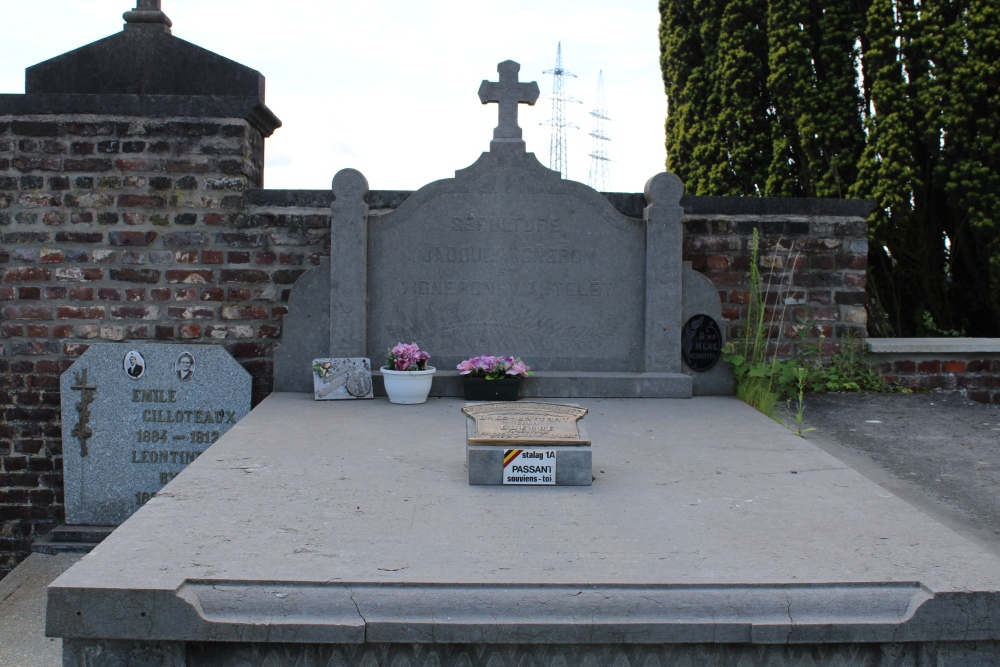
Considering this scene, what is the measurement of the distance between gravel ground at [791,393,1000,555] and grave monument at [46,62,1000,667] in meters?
0.35

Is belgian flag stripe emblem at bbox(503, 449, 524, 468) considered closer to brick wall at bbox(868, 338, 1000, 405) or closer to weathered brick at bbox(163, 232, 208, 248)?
weathered brick at bbox(163, 232, 208, 248)

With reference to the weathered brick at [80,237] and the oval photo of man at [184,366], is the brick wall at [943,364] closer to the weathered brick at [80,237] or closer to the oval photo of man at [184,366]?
the oval photo of man at [184,366]

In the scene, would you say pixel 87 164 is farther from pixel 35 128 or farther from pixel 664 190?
pixel 664 190

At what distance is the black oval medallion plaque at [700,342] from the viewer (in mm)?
5152

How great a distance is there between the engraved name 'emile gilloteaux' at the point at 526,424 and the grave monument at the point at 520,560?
0.03 m

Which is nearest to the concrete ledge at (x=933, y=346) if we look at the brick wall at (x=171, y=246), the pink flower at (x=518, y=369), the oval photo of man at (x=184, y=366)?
the brick wall at (x=171, y=246)

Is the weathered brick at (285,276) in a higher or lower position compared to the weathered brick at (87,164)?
A: lower

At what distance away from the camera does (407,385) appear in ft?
15.4

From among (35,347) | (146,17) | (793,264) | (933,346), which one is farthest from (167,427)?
(933,346)

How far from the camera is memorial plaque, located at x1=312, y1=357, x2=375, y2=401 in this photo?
4.79m

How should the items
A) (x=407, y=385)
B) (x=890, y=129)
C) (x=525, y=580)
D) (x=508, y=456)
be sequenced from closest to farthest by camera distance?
A: 1. (x=525, y=580)
2. (x=508, y=456)
3. (x=407, y=385)
4. (x=890, y=129)

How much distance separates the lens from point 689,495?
2992 millimetres

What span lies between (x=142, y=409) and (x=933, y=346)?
482 centimetres

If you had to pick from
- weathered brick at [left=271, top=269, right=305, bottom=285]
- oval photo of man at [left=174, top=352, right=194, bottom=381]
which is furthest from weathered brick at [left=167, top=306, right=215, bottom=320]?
weathered brick at [left=271, top=269, right=305, bottom=285]
